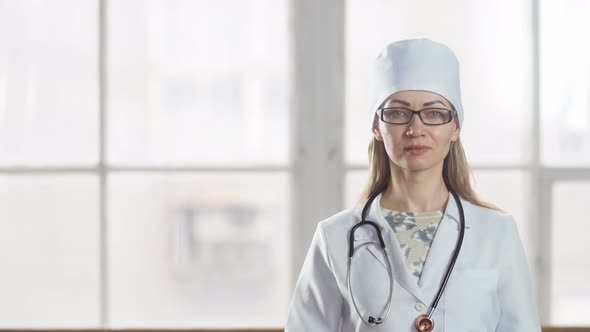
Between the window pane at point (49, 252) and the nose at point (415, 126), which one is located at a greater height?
the nose at point (415, 126)

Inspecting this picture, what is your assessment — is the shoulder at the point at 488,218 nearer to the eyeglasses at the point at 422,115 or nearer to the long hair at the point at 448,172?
the long hair at the point at 448,172

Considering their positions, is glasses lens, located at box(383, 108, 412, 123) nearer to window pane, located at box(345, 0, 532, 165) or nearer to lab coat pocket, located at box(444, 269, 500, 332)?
lab coat pocket, located at box(444, 269, 500, 332)

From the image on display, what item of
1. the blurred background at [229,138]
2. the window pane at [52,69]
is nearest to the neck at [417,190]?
the blurred background at [229,138]

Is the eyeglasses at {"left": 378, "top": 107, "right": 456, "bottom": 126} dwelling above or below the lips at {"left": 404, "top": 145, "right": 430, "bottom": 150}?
above

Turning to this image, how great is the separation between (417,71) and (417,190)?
7.6 inches

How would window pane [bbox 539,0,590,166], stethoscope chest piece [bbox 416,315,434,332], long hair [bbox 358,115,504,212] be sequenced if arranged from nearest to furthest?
stethoscope chest piece [bbox 416,315,434,332], long hair [bbox 358,115,504,212], window pane [bbox 539,0,590,166]

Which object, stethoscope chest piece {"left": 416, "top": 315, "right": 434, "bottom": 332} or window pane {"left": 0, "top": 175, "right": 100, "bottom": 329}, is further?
window pane {"left": 0, "top": 175, "right": 100, "bottom": 329}

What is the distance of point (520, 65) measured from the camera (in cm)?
239

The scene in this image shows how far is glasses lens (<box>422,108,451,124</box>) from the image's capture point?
1310 mm

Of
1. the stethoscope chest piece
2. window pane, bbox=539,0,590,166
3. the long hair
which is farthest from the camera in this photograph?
window pane, bbox=539,0,590,166

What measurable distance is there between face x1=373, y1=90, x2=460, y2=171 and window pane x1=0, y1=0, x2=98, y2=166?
1.29 meters

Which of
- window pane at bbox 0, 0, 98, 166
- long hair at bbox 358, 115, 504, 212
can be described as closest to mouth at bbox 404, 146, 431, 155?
long hair at bbox 358, 115, 504, 212

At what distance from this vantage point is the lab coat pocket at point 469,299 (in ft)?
4.28

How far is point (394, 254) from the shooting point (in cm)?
133
